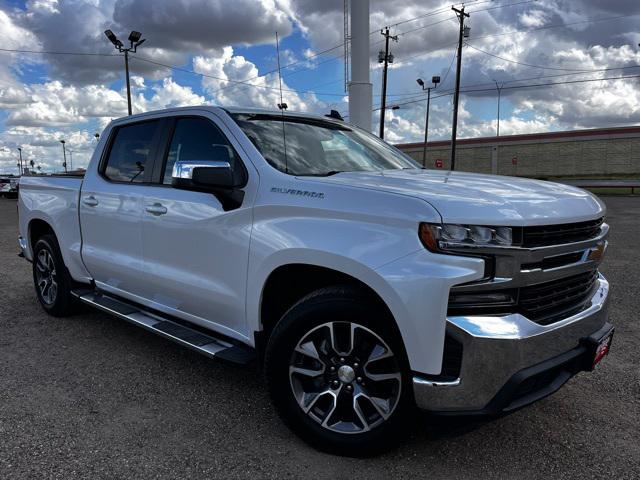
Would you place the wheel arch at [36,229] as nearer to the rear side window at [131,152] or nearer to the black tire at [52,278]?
the black tire at [52,278]

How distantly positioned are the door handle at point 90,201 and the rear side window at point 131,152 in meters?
0.22

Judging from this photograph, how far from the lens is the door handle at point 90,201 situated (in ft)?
14.7

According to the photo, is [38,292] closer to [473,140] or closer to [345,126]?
[345,126]

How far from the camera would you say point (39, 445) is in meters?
2.94

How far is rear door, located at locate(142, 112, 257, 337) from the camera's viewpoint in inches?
126

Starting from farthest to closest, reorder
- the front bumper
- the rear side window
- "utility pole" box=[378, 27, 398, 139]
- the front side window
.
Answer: "utility pole" box=[378, 27, 398, 139] → the rear side window → the front side window → the front bumper

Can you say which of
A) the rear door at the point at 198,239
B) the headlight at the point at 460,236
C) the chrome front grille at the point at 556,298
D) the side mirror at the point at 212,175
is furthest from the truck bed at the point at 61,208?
the chrome front grille at the point at 556,298

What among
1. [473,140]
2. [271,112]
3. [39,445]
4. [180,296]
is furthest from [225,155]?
[473,140]

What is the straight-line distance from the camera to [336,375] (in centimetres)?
281

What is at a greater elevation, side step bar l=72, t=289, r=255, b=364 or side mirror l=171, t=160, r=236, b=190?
side mirror l=171, t=160, r=236, b=190

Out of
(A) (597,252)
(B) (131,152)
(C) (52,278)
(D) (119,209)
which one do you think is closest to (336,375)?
(A) (597,252)

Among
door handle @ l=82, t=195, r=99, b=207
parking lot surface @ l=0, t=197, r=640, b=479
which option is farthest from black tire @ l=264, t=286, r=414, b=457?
door handle @ l=82, t=195, r=99, b=207

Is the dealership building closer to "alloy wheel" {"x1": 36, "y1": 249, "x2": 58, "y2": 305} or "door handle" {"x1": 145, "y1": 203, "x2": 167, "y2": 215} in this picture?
"alloy wheel" {"x1": 36, "y1": 249, "x2": 58, "y2": 305}

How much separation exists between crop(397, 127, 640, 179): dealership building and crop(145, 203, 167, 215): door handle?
50.7 m
